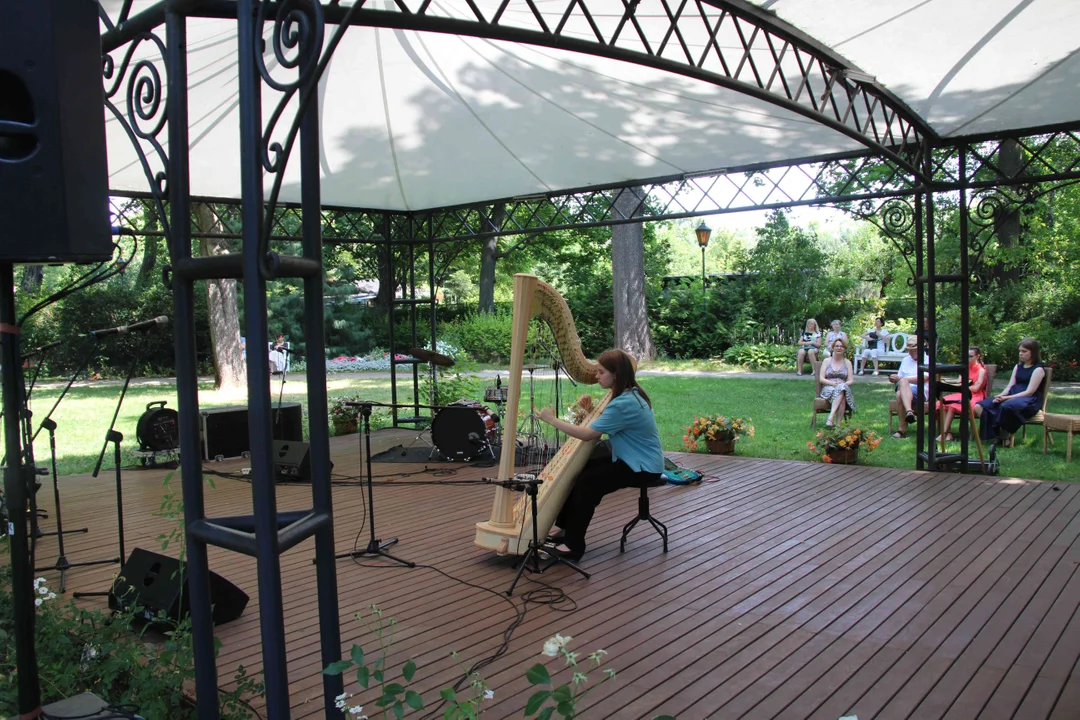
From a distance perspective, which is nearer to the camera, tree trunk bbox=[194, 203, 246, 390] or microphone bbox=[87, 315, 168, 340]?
microphone bbox=[87, 315, 168, 340]

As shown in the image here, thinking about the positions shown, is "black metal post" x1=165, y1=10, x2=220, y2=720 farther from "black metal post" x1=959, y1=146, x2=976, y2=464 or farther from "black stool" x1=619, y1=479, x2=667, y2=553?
"black metal post" x1=959, y1=146, x2=976, y2=464

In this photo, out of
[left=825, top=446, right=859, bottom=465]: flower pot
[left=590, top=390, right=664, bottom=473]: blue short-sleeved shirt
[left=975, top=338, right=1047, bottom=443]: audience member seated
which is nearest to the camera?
[left=590, top=390, right=664, bottom=473]: blue short-sleeved shirt

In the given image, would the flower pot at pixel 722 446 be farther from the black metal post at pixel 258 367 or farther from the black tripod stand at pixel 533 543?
the black metal post at pixel 258 367

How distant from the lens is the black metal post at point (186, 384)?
1998mm

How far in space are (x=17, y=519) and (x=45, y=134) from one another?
3.41 feet

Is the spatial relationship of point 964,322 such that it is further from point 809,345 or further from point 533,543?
point 809,345

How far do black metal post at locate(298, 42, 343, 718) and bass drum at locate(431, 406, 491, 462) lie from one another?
6.02 meters

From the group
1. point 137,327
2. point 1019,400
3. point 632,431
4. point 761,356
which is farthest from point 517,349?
point 761,356

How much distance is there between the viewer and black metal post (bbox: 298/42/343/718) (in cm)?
202

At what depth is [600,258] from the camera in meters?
23.9

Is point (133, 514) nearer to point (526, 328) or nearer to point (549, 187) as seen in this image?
point (526, 328)

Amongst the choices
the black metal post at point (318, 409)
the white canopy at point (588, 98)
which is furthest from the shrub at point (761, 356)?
the black metal post at point (318, 409)

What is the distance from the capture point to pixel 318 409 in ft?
6.66

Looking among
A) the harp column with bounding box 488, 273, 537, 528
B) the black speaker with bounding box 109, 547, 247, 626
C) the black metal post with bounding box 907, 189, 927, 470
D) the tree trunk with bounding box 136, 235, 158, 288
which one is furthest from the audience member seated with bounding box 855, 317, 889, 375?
the tree trunk with bounding box 136, 235, 158, 288
